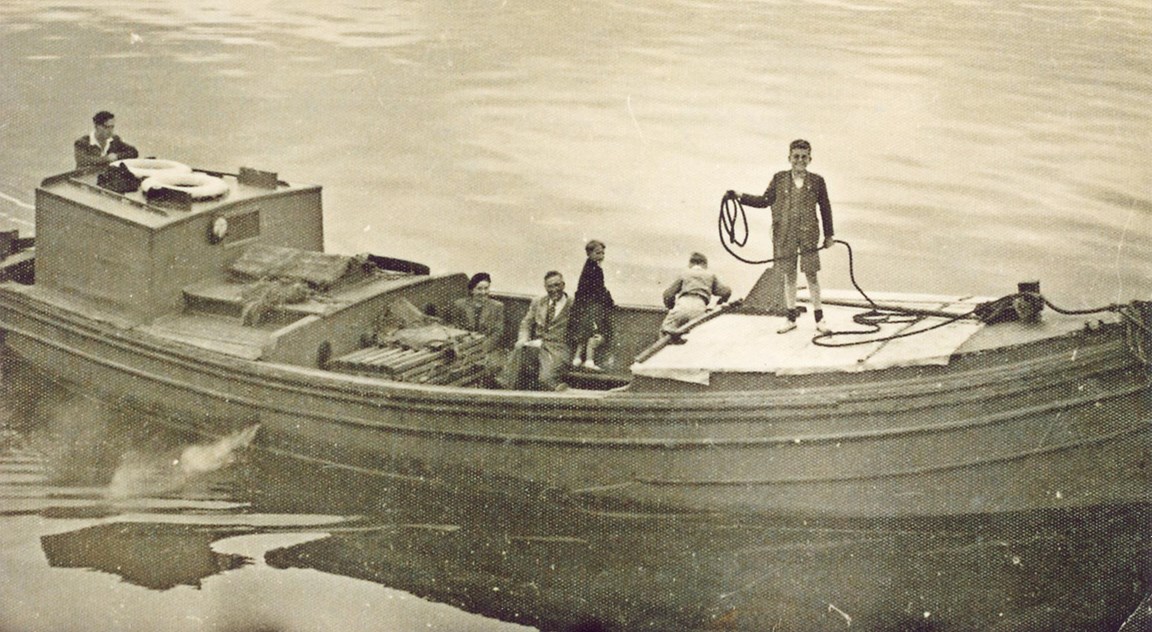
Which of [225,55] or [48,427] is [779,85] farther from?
[48,427]

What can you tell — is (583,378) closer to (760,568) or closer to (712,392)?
(712,392)

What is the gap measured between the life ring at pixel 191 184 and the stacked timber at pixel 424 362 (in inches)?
83.5

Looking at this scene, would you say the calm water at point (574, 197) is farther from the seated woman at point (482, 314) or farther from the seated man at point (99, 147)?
the seated woman at point (482, 314)

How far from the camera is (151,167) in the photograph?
12484 mm

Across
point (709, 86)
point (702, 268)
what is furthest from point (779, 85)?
→ point (702, 268)

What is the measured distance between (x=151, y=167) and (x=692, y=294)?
541 centimetres

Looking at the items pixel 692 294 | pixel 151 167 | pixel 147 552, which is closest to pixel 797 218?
pixel 692 294

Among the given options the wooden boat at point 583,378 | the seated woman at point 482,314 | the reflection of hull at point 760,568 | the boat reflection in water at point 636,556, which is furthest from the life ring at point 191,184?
the reflection of hull at point 760,568

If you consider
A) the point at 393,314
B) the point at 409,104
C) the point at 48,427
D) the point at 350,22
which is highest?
the point at 350,22

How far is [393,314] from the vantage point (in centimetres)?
1191

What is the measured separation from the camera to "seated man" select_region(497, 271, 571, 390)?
11148 mm

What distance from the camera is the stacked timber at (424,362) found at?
36.1 ft

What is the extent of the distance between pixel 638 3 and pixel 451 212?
3.89 meters

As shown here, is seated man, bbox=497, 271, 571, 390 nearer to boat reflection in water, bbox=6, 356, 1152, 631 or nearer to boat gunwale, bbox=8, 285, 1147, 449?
boat gunwale, bbox=8, 285, 1147, 449
